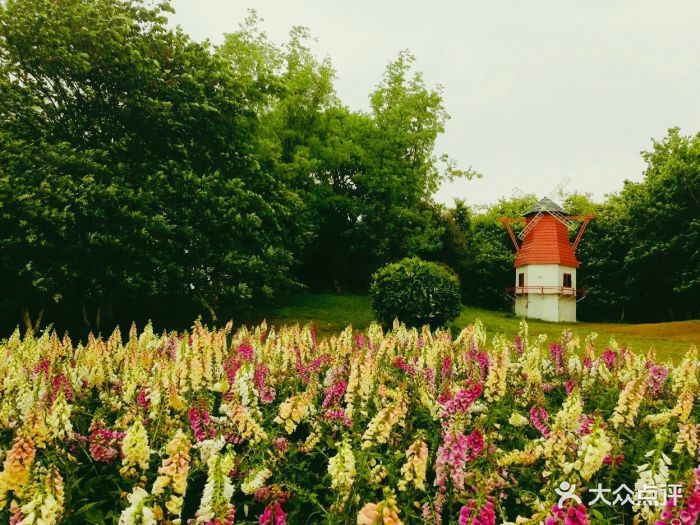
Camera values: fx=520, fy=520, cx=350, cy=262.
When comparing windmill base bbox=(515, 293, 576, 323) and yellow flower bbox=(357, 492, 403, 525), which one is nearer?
yellow flower bbox=(357, 492, 403, 525)

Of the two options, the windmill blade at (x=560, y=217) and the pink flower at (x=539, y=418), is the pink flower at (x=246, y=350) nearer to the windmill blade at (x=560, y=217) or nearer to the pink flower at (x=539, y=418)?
the pink flower at (x=539, y=418)

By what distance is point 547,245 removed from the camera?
137ft

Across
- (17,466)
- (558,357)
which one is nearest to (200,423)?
(17,466)

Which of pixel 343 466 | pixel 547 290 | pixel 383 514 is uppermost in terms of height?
pixel 547 290

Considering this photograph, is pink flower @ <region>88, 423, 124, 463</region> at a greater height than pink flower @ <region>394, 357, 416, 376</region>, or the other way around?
pink flower @ <region>394, 357, 416, 376</region>

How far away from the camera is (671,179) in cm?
3662

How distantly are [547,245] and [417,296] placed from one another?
24.2 meters

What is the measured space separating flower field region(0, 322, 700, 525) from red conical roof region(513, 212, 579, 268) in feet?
113

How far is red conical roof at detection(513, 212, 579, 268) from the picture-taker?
135 ft

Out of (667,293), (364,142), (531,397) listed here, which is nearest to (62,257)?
(531,397)

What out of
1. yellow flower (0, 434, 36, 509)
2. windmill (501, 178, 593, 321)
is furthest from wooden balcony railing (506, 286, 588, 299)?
yellow flower (0, 434, 36, 509)

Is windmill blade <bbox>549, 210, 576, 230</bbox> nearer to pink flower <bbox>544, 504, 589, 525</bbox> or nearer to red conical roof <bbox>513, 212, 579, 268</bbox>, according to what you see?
red conical roof <bbox>513, 212, 579, 268</bbox>

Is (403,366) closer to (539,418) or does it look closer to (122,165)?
(539,418)

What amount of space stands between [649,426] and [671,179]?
3687 cm
